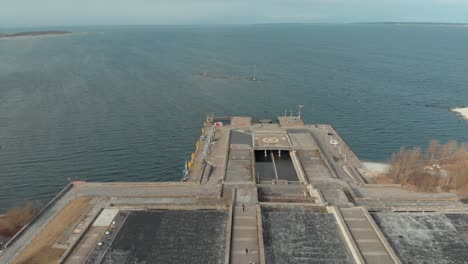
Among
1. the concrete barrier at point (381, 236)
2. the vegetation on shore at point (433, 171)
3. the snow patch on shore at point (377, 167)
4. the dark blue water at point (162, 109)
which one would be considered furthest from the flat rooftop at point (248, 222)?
the dark blue water at point (162, 109)

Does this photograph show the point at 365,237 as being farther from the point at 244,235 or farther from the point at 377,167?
the point at 377,167

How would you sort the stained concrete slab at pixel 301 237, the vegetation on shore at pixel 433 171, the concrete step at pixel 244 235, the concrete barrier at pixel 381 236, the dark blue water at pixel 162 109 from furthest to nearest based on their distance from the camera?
the dark blue water at pixel 162 109 → the vegetation on shore at pixel 433 171 → the concrete step at pixel 244 235 → the stained concrete slab at pixel 301 237 → the concrete barrier at pixel 381 236

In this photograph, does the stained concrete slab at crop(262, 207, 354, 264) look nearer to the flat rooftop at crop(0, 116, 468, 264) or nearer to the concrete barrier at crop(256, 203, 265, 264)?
the flat rooftop at crop(0, 116, 468, 264)

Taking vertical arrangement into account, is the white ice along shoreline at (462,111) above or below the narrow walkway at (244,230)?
above

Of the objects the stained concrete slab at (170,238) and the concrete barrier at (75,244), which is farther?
the concrete barrier at (75,244)

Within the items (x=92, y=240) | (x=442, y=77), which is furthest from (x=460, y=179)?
(x=442, y=77)

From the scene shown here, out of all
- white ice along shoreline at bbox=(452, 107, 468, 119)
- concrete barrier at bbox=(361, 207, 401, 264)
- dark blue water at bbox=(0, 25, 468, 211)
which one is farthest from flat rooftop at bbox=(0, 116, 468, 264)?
white ice along shoreline at bbox=(452, 107, 468, 119)

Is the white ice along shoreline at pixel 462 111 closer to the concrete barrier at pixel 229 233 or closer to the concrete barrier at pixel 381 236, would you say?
the concrete barrier at pixel 381 236
